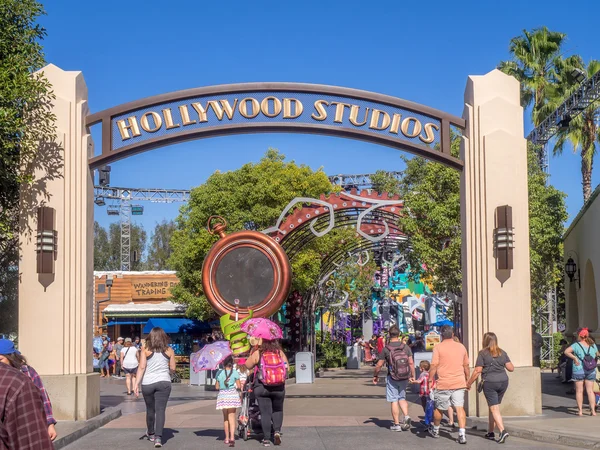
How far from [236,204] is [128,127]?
25638 mm

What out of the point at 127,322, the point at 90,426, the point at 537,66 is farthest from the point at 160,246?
the point at 90,426

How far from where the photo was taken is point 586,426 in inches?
533

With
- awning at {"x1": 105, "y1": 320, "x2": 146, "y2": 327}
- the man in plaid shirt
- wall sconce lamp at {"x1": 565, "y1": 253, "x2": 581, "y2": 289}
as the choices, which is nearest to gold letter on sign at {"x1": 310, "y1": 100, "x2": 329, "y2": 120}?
the man in plaid shirt

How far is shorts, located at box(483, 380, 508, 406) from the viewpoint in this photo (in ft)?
41.1

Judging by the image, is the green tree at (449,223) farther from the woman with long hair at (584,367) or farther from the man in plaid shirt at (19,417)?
the man in plaid shirt at (19,417)

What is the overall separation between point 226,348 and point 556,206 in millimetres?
19902

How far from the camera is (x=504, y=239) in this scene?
587 inches

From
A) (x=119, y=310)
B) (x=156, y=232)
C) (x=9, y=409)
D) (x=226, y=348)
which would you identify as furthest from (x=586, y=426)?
(x=156, y=232)

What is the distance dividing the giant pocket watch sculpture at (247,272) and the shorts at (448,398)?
605cm

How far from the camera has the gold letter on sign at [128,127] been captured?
1603cm

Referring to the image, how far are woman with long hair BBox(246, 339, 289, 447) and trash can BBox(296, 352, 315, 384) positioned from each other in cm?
1534

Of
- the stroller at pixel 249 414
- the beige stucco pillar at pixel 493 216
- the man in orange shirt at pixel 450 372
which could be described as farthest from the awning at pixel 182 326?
the man in orange shirt at pixel 450 372

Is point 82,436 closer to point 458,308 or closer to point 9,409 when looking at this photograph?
point 9,409

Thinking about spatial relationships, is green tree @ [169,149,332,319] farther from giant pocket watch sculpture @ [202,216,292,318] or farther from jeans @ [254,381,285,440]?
jeans @ [254,381,285,440]
